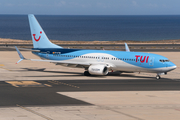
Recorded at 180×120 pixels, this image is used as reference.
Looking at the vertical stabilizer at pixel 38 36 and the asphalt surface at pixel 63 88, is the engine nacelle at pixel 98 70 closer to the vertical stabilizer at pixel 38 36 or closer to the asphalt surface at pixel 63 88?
the asphalt surface at pixel 63 88

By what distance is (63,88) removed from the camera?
40438 millimetres

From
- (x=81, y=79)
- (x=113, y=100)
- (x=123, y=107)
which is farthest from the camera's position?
(x=81, y=79)

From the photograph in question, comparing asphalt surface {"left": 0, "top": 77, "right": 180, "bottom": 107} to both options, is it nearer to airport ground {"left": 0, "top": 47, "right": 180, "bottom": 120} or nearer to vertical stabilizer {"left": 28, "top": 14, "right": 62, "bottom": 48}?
airport ground {"left": 0, "top": 47, "right": 180, "bottom": 120}

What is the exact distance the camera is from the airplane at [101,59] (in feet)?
160

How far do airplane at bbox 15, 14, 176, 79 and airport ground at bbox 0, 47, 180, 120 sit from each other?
1.57m

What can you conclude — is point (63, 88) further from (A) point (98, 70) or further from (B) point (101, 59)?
(B) point (101, 59)

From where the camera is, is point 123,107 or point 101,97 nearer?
point 123,107

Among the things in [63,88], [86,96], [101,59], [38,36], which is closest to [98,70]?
[101,59]

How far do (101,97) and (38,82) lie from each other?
43.2ft

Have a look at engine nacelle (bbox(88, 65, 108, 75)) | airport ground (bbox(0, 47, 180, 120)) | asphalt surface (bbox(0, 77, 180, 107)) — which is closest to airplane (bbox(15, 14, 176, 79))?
engine nacelle (bbox(88, 65, 108, 75))

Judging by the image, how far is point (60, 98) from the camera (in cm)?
3431

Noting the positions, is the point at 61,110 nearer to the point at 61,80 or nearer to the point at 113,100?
the point at 113,100

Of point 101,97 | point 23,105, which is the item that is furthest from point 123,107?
point 23,105

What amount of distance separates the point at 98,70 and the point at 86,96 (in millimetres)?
14414
